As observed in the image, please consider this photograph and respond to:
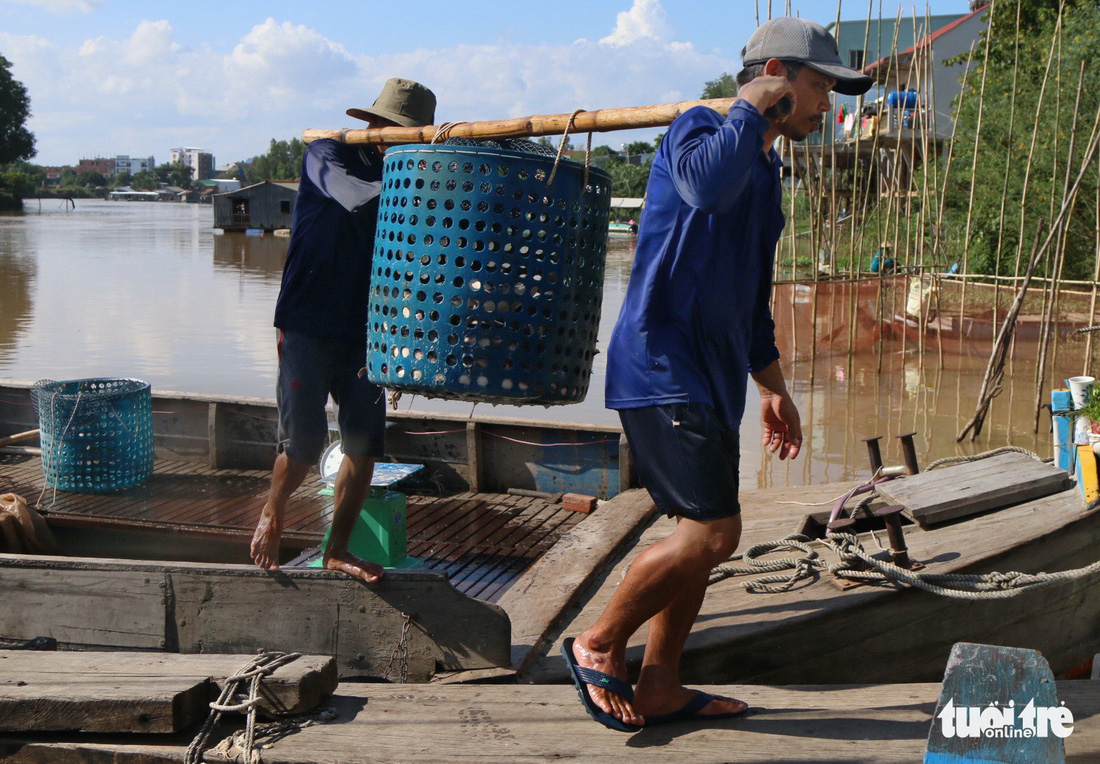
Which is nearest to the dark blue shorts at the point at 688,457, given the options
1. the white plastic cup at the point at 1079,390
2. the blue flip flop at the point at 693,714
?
the blue flip flop at the point at 693,714

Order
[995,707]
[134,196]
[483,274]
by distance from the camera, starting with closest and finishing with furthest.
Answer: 1. [995,707]
2. [483,274]
3. [134,196]

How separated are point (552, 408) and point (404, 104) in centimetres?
837

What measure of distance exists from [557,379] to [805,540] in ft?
5.19

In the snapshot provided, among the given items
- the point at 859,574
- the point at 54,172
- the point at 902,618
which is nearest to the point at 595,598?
the point at 859,574

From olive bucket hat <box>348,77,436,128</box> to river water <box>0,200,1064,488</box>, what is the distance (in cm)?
327

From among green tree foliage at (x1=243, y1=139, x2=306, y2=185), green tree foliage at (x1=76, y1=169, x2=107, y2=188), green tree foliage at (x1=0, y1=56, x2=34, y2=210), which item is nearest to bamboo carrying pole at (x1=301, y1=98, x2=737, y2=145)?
green tree foliage at (x1=0, y1=56, x2=34, y2=210)

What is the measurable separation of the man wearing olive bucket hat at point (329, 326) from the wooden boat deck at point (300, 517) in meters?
1.18

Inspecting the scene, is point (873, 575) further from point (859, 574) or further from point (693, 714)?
point (693, 714)

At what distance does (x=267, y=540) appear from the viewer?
3.22 m

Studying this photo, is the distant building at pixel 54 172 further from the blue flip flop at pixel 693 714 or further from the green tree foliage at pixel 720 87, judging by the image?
the blue flip flop at pixel 693 714

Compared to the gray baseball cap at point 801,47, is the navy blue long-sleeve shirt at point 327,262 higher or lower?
lower

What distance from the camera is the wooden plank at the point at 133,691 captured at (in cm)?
244

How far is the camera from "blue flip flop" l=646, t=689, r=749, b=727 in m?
2.43

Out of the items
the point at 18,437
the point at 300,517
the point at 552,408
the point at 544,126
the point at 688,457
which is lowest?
the point at 552,408
